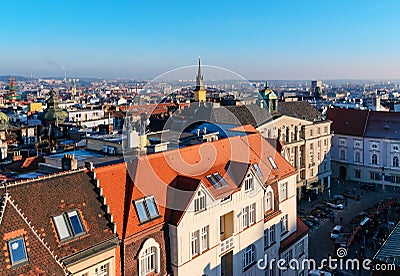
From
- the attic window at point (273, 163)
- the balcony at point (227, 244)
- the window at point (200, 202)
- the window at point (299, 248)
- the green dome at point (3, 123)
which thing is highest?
the green dome at point (3, 123)

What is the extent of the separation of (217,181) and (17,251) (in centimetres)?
1183

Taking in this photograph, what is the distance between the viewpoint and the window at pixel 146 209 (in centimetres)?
2066

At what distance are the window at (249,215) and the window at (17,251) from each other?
13510mm

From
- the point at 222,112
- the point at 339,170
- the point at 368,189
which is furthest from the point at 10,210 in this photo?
the point at 339,170

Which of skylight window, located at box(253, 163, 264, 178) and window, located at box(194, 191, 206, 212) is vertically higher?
skylight window, located at box(253, 163, 264, 178)

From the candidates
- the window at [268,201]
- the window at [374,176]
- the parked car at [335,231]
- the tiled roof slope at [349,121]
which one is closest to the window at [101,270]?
the window at [268,201]

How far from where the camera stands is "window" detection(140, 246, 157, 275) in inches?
793

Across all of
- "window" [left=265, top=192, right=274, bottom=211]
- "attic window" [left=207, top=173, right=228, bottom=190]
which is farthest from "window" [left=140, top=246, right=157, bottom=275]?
"window" [left=265, top=192, right=274, bottom=211]

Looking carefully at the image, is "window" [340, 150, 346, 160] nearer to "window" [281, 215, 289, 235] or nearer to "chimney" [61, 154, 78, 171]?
"window" [281, 215, 289, 235]

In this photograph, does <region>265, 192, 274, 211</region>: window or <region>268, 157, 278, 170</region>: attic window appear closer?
<region>265, 192, 274, 211</region>: window

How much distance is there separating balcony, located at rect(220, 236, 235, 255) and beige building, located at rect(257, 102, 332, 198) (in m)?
33.2

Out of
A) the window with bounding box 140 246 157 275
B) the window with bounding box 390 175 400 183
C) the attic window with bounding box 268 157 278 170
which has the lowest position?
the window with bounding box 390 175 400 183

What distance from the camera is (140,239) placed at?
20031 mm

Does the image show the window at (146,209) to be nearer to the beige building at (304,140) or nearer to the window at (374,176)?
the beige building at (304,140)
